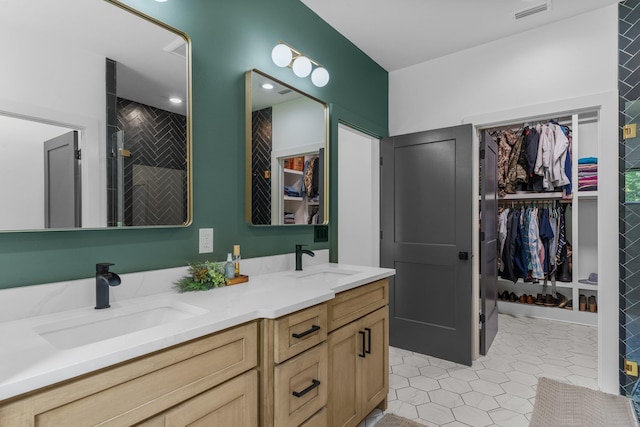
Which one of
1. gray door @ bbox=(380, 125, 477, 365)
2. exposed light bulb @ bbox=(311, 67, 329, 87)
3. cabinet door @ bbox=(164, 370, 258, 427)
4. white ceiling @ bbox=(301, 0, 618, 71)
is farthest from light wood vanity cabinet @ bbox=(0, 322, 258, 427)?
white ceiling @ bbox=(301, 0, 618, 71)

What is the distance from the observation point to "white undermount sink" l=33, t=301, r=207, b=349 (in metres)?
1.08

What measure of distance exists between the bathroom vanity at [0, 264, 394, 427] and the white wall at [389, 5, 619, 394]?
1.76 m

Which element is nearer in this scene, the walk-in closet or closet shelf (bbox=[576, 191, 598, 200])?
closet shelf (bbox=[576, 191, 598, 200])

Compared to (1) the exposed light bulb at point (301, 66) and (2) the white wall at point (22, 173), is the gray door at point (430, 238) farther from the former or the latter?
(2) the white wall at point (22, 173)

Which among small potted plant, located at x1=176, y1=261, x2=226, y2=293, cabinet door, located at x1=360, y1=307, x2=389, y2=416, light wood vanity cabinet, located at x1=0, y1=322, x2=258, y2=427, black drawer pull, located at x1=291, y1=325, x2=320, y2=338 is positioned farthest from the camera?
cabinet door, located at x1=360, y1=307, x2=389, y2=416

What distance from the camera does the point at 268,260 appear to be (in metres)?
2.06

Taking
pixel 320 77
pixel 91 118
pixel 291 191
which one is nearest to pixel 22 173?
pixel 91 118

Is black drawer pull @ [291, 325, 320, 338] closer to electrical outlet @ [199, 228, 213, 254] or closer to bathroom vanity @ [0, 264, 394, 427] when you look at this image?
bathroom vanity @ [0, 264, 394, 427]

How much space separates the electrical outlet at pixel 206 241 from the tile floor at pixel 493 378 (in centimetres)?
140

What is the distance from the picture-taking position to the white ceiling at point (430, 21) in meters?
2.36

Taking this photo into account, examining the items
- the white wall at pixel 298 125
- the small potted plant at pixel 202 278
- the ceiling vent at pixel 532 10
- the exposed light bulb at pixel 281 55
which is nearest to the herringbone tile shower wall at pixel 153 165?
the small potted plant at pixel 202 278

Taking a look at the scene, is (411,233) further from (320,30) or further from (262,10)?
(262,10)

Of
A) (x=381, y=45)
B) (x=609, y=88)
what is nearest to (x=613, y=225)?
(x=609, y=88)

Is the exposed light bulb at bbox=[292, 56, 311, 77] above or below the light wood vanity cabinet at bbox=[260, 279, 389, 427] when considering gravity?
above
